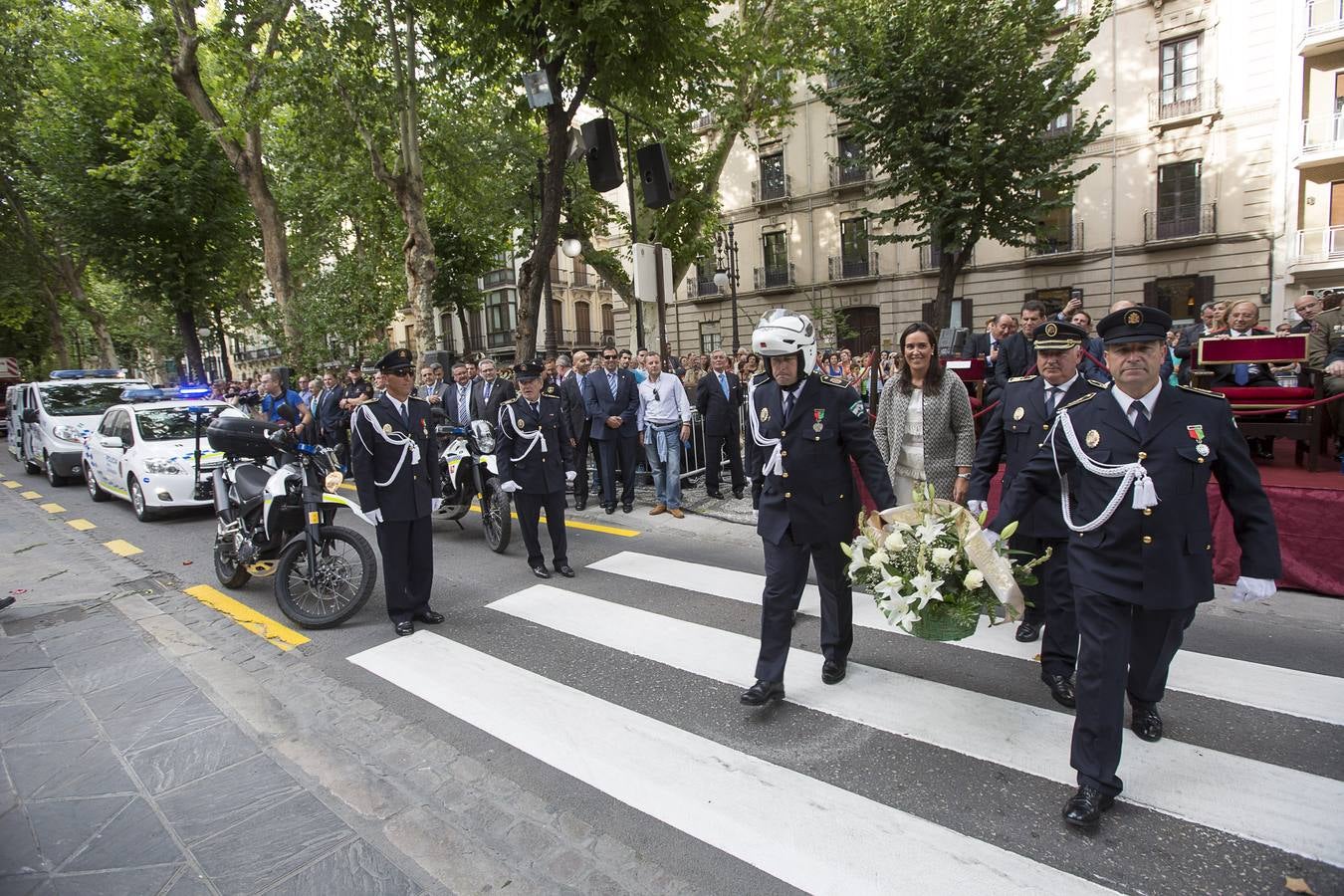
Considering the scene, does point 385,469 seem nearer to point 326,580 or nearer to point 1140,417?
point 326,580

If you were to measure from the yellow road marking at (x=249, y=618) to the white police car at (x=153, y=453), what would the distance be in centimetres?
267

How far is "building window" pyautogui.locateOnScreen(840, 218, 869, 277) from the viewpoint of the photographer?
95.5 feet

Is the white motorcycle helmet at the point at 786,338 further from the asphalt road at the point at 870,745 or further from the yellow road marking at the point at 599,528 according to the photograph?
the yellow road marking at the point at 599,528

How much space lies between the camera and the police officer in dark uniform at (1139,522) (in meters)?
2.82

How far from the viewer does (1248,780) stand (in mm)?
3125

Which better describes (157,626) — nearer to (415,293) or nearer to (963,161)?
(415,293)

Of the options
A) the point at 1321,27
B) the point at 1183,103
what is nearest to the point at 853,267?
the point at 1183,103

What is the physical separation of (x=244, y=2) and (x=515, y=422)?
12519 millimetres

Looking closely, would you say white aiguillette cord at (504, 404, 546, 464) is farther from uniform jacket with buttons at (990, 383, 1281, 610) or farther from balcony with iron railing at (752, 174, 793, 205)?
balcony with iron railing at (752, 174, 793, 205)

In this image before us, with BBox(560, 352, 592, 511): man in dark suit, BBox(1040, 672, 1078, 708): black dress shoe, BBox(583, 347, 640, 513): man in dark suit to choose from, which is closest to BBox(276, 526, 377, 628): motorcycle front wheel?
BBox(560, 352, 592, 511): man in dark suit

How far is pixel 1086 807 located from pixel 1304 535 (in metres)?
4.21

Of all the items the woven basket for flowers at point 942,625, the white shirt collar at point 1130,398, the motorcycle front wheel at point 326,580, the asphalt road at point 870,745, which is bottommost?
the asphalt road at point 870,745

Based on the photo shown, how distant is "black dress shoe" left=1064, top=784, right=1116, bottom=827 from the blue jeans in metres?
6.56

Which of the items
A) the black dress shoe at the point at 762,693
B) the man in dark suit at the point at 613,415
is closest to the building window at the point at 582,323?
the man in dark suit at the point at 613,415
